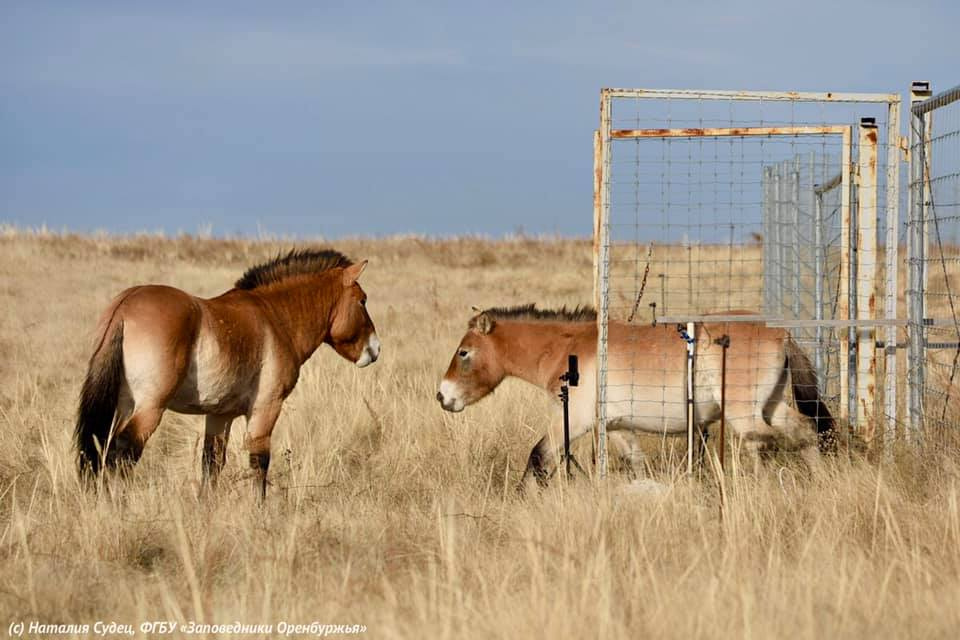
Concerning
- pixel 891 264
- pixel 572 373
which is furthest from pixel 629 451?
pixel 891 264

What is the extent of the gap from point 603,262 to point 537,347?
1640mm

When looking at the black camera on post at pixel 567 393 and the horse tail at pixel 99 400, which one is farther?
the black camera on post at pixel 567 393

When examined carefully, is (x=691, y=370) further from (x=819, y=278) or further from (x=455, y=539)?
(x=819, y=278)

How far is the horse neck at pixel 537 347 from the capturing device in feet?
27.9

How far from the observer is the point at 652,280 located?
81.2ft

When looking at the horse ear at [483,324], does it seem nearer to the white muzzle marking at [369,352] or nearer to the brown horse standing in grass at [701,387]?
the brown horse standing in grass at [701,387]

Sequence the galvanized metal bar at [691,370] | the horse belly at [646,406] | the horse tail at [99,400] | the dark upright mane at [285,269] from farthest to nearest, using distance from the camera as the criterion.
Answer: the dark upright mane at [285,269], the horse belly at [646,406], the galvanized metal bar at [691,370], the horse tail at [99,400]

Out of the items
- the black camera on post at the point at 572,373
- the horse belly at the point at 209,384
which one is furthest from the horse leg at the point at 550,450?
the horse belly at the point at 209,384

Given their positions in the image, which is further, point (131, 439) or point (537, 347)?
point (537, 347)

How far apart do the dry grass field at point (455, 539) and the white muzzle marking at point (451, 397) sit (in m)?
0.24

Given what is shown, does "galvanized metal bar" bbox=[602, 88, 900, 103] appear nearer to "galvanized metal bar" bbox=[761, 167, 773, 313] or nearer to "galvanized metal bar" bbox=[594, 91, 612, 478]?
"galvanized metal bar" bbox=[594, 91, 612, 478]

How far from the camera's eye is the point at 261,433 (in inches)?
298

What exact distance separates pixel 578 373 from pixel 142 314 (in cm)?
294

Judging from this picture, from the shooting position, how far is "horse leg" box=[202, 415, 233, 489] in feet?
25.5
